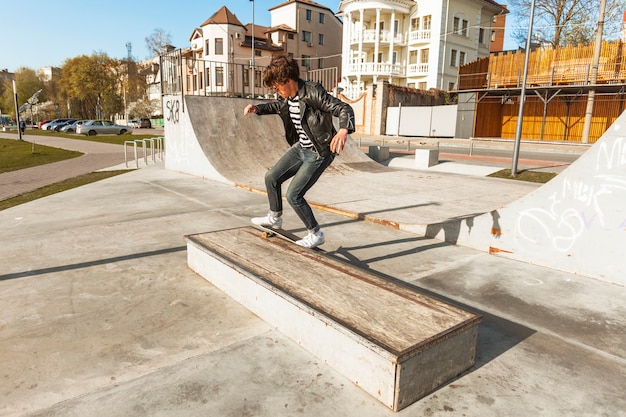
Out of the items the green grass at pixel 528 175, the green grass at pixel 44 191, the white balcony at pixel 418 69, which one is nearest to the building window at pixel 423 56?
the white balcony at pixel 418 69

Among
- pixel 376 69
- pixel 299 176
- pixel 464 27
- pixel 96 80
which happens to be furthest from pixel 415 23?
pixel 96 80

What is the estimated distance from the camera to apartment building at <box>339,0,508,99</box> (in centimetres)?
4053

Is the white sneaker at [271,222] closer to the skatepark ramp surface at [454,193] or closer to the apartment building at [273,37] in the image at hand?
the skatepark ramp surface at [454,193]

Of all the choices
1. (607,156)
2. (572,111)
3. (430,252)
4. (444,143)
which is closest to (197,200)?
(430,252)

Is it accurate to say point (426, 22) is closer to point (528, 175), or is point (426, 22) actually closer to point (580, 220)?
point (528, 175)

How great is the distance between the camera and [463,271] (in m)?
4.05

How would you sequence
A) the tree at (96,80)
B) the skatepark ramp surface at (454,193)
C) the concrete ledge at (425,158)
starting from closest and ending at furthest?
the skatepark ramp surface at (454,193)
the concrete ledge at (425,158)
the tree at (96,80)

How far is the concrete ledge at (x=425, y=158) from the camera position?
13438mm

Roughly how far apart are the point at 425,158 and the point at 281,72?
10709mm

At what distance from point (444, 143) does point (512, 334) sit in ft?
82.1

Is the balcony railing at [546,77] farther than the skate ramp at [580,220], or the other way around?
the balcony railing at [546,77]

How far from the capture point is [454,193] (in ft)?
28.7

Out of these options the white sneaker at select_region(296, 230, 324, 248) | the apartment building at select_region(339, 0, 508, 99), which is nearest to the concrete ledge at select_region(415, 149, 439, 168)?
the white sneaker at select_region(296, 230, 324, 248)

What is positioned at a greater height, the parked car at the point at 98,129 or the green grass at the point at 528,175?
the parked car at the point at 98,129
